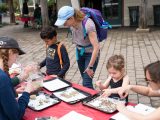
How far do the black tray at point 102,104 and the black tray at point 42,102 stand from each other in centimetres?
32

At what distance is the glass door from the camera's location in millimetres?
15703

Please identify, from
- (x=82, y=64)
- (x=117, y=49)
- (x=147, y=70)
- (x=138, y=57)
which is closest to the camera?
(x=147, y=70)

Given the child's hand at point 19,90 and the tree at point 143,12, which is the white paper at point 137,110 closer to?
the child's hand at point 19,90

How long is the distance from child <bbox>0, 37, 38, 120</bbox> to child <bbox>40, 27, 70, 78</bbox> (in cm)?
120

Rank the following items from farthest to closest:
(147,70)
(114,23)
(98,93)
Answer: (114,23), (98,93), (147,70)

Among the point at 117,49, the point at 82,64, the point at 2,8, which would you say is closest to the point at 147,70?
the point at 82,64

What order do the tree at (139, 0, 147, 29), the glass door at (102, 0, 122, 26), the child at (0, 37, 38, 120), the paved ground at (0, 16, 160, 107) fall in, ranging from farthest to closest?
the glass door at (102, 0, 122, 26) < the tree at (139, 0, 147, 29) < the paved ground at (0, 16, 160, 107) < the child at (0, 37, 38, 120)

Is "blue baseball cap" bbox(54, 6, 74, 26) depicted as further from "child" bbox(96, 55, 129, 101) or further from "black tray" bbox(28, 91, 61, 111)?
"black tray" bbox(28, 91, 61, 111)

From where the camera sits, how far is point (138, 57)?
27.1ft

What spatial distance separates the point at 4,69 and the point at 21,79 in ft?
3.08

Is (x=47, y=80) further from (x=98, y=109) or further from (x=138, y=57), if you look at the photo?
(x=138, y=57)

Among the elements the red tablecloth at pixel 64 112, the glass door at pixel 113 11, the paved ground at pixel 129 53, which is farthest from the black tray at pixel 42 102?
the glass door at pixel 113 11

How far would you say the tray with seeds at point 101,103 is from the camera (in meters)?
2.87

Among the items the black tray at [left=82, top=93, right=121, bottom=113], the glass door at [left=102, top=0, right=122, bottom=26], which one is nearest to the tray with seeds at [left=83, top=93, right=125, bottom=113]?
the black tray at [left=82, top=93, right=121, bottom=113]
